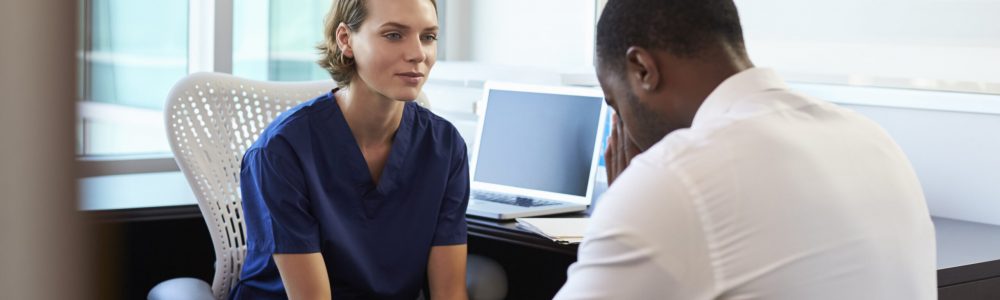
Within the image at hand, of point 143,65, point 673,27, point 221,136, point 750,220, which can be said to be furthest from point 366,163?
point 143,65

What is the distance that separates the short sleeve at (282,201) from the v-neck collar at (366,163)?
4.2 inches

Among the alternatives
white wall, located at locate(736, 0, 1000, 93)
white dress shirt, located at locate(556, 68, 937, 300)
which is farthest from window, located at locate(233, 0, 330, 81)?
white dress shirt, located at locate(556, 68, 937, 300)

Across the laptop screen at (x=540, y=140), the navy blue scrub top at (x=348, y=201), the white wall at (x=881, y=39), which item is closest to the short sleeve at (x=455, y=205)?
the navy blue scrub top at (x=348, y=201)

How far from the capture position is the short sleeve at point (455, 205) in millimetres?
1746

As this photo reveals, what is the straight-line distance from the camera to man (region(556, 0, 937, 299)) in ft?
2.64

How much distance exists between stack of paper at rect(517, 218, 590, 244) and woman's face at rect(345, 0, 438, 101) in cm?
33

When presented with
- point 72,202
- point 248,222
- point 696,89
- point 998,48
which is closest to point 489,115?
point 248,222

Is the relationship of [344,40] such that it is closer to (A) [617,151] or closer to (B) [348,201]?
(B) [348,201]

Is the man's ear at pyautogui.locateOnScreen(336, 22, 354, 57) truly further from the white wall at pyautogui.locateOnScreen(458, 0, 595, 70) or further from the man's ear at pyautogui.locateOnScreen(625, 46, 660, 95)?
the white wall at pyautogui.locateOnScreen(458, 0, 595, 70)

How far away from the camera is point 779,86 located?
939mm

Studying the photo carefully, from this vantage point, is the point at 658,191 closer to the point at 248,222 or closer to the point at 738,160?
the point at 738,160

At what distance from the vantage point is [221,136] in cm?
187

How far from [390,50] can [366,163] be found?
19 centimetres

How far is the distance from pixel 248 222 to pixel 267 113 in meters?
0.35
